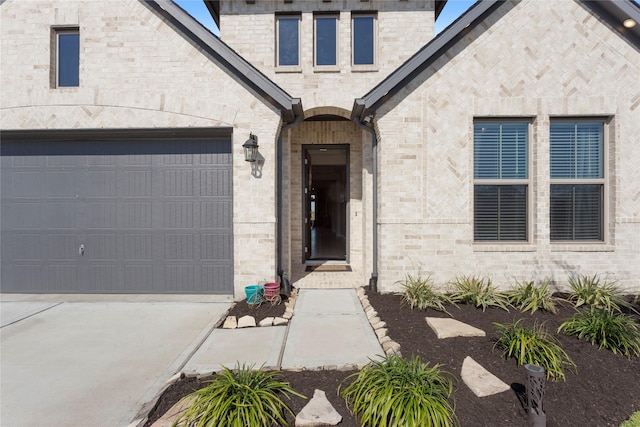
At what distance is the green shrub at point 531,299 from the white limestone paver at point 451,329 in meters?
1.50

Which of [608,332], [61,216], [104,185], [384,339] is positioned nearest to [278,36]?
[104,185]

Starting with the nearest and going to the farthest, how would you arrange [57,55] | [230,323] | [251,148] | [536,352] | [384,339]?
[536,352] < [384,339] < [230,323] < [251,148] < [57,55]

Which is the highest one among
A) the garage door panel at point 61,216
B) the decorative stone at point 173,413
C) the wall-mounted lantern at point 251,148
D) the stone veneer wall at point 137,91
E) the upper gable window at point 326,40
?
the upper gable window at point 326,40

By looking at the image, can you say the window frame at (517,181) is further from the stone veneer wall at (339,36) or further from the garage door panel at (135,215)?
the garage door panel at (135,215)

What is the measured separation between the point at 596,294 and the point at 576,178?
2.30 metres

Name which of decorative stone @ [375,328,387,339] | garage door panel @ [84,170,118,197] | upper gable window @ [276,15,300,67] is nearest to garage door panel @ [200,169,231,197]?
garage door panel @ [84,170,118,197]

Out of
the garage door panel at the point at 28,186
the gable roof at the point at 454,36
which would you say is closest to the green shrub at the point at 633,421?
the gable roof at the point at 454,36

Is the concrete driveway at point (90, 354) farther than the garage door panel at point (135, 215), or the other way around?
the garage door panel at point (135, 215)

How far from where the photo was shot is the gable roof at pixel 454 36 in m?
5.47

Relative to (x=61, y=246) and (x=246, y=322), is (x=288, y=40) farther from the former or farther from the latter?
(x=61, y=246)

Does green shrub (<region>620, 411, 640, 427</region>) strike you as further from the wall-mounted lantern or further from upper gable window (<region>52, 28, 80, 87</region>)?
upper gable window (<region>52, 28, 80, 87</region>)

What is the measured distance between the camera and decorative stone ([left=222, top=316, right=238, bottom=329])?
14.8 feet

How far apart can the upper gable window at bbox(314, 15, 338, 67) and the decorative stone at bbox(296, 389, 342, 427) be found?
7.24m

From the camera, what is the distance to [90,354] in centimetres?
376
